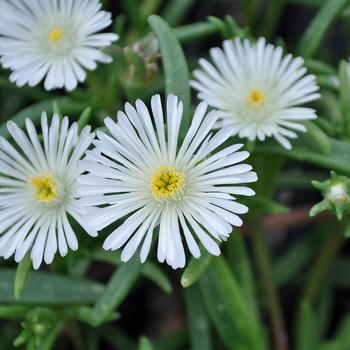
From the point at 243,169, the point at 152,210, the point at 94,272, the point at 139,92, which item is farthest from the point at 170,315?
the point at 243,169

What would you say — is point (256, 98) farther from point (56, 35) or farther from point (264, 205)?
point (56, 35)

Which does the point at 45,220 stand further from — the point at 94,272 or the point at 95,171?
the point at 94,272

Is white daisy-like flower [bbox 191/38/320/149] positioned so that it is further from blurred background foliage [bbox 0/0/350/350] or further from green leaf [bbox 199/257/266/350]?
green leaf [bbox 199/257/266/350]

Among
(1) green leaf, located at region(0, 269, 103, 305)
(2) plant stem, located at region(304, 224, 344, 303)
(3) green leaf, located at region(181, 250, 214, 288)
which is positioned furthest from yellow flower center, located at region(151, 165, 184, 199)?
(2) plant stem, located at region(304, 224, 344, 303)

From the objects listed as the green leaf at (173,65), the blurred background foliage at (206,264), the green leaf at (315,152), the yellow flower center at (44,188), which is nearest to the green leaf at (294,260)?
the blurred background foliage at (206,264)

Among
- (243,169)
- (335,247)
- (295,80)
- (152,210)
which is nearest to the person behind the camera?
(243,169)

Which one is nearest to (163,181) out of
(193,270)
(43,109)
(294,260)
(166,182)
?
(166,182)

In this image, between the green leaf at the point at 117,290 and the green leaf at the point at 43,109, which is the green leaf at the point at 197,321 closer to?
the green leaf at the point at 117,290
